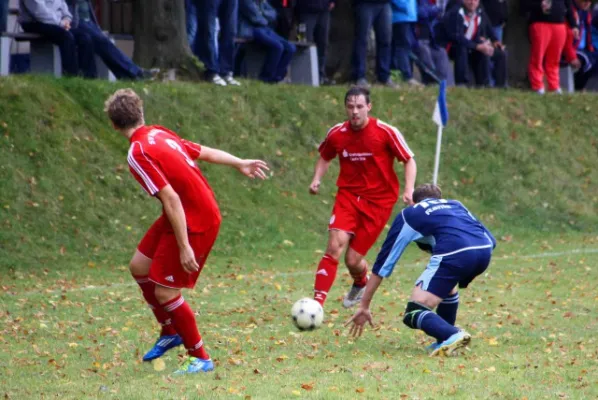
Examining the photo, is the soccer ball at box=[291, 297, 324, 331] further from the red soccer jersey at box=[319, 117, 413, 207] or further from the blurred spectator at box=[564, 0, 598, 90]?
the blurred spectator at box=[564, 0, 598, 90]

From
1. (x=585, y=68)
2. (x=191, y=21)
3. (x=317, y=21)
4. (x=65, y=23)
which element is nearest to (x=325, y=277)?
(x=65, y=23)

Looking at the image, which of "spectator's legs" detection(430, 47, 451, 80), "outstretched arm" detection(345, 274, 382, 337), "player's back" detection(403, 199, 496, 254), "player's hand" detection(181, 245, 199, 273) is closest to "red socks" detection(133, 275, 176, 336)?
"player's hand" detection(181, 245, 199, 273)

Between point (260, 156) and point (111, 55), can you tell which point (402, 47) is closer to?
point (260, 156)

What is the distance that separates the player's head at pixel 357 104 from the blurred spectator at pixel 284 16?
9385mm

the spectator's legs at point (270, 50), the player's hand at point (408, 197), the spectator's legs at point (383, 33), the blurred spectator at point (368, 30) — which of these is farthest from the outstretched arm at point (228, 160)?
the spectator's legs at point (383, 33)

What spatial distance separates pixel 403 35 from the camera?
22.2 metres

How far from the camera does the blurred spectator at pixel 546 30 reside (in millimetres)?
24812

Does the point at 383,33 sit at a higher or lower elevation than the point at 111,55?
lower

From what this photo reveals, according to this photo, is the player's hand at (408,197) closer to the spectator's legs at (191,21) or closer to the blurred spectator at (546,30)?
the spectator's legs at (191,21)

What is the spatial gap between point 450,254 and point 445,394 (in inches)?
75.2

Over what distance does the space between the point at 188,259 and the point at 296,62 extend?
14.4m

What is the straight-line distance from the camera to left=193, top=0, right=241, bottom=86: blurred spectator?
62.1ft

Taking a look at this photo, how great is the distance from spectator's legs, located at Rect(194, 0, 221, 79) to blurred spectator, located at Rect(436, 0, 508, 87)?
534cm

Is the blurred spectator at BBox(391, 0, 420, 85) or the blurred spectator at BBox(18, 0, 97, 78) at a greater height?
the blurred spectator at BBox(18, 0, 97, 78)
